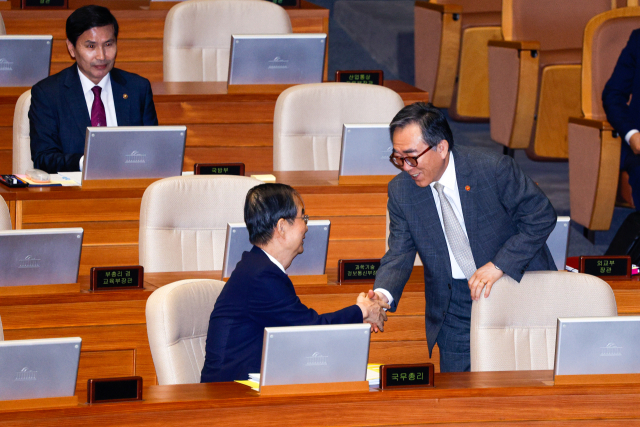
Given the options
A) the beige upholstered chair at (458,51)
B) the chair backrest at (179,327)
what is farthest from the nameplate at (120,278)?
the beige upholstered chair at (458,51)

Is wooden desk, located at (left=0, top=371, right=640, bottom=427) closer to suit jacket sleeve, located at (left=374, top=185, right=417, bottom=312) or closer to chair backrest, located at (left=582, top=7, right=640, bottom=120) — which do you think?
suit jacket sleeve, located at (left=374, top=185, right=417, bottom=312)

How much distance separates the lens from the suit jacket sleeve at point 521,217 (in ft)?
7.06

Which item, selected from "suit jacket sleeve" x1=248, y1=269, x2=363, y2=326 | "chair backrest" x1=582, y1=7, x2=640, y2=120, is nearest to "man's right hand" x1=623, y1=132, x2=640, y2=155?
"chair backrest" x1=582, y1=7, x2=640, y2=120

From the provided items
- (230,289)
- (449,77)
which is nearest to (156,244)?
(230,289)

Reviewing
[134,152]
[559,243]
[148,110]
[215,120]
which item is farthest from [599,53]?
[134,152]

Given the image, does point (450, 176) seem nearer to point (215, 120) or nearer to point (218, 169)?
point (218, 169)

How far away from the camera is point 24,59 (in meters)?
3.67

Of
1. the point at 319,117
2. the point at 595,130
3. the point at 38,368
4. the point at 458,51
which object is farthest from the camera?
the point at 458,51

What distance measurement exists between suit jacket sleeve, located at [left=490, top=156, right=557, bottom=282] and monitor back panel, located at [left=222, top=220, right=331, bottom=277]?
0.45 meters

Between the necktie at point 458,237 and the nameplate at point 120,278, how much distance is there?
2.61 ft

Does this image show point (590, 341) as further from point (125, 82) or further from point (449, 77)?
point (449, 77)

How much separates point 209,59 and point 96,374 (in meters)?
1.89

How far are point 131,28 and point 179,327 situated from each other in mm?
2570

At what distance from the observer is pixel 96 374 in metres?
2.50
